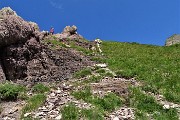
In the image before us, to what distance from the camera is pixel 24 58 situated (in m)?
26.7

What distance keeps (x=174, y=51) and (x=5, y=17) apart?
69.1ft

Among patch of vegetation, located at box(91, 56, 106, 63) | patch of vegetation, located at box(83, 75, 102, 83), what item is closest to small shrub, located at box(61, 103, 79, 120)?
patch of vegetation, located at box(83, 75, 102, 83)

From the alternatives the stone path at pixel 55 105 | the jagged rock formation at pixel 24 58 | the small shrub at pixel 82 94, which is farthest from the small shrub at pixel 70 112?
the jagged rock formation at pixel 24 58

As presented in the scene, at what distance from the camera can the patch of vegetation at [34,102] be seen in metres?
20.2

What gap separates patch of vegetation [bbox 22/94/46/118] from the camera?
2022 centimetres

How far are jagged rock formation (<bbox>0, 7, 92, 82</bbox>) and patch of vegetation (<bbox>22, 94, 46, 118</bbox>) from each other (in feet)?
12.8

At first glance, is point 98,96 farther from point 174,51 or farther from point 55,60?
point 174,51

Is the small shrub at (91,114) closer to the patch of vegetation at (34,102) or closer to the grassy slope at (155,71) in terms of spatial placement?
the patch of vegetation at (34,102)

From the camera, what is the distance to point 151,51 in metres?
41.5

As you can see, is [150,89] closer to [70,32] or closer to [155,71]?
[155,71]

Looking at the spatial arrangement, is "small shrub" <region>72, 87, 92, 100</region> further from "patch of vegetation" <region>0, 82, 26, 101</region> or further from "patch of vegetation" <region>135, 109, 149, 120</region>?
"patch of vegetation" <region>0, 82, 26, 101</region>

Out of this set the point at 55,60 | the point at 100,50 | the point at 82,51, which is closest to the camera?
the point at 55,60

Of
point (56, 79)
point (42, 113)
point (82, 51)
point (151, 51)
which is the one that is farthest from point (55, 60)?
point (151, 51)

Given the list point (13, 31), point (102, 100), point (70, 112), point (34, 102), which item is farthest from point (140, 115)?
point (13, 31)
